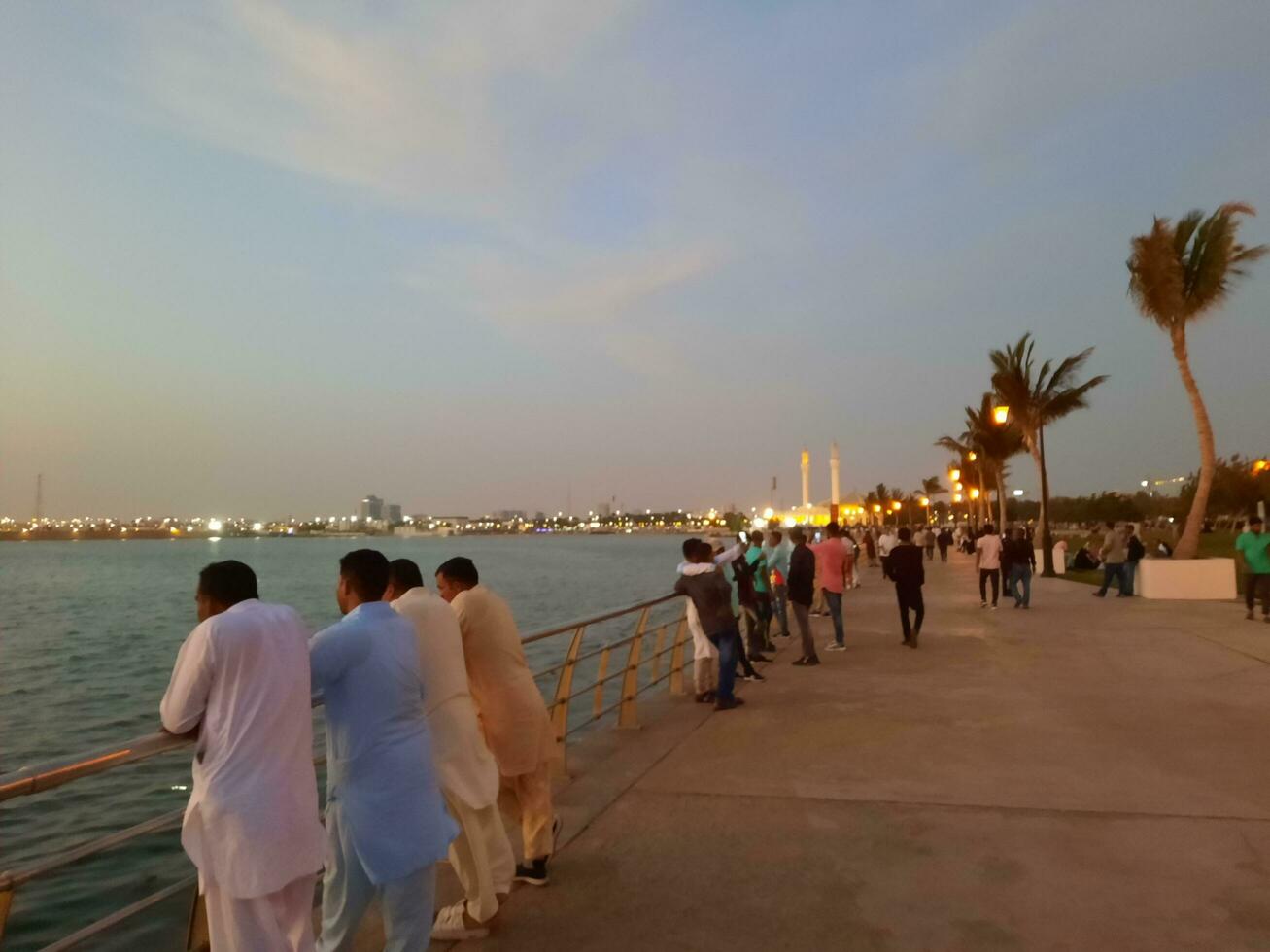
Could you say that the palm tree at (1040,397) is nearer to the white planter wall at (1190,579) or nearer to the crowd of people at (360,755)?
the white planter wall at (1190,579)

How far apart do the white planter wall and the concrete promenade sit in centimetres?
1030

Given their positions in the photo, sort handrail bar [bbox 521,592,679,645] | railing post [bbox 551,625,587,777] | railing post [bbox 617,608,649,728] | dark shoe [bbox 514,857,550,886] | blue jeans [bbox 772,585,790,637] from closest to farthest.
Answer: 1. dark shoe [bbox 514,857,550,886]
2. handrail bar [bbox 521,592,679,645]
3. railing post [bbox 551,625,587,777]
4. railing post [bbox 617,608,649,728]
5. blue jeans [bbox 772,585,790,637]

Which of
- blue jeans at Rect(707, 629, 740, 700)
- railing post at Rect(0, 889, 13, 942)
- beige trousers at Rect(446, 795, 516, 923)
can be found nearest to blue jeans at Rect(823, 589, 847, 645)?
blue jeans at Rect(707, 629, 740, 700)

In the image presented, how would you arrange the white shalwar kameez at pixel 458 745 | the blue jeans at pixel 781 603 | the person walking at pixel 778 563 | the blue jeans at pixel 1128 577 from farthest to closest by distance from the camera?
the blue jeans at pixel 1128 577
the blue jeans at pixel 781 603
the person walking at pixel 778 563
the white shalwar kameez at pixel 458 745

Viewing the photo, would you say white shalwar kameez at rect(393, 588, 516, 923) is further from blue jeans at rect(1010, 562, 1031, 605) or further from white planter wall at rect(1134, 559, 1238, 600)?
white planter wall at rect(1134, 559, 1238, 600)

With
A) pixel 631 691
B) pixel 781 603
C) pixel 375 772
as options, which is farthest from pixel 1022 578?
pixel 375 772

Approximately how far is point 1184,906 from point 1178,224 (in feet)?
62.6

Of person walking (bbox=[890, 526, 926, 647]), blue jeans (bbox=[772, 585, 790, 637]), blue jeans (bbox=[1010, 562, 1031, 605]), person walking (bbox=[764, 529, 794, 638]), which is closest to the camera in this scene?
person walking (bbox=[890, 526, 926, 647])

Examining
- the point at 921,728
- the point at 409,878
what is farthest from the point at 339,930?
the point at 921,728

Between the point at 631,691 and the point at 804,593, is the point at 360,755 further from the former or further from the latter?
the point at 804,593

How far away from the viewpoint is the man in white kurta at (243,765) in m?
2.86

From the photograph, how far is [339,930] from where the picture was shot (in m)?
3.62

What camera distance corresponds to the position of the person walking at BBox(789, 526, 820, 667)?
40.1ft

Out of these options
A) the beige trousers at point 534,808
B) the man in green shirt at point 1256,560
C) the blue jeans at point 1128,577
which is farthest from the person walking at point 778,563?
the blue jeans at point 1128,577
